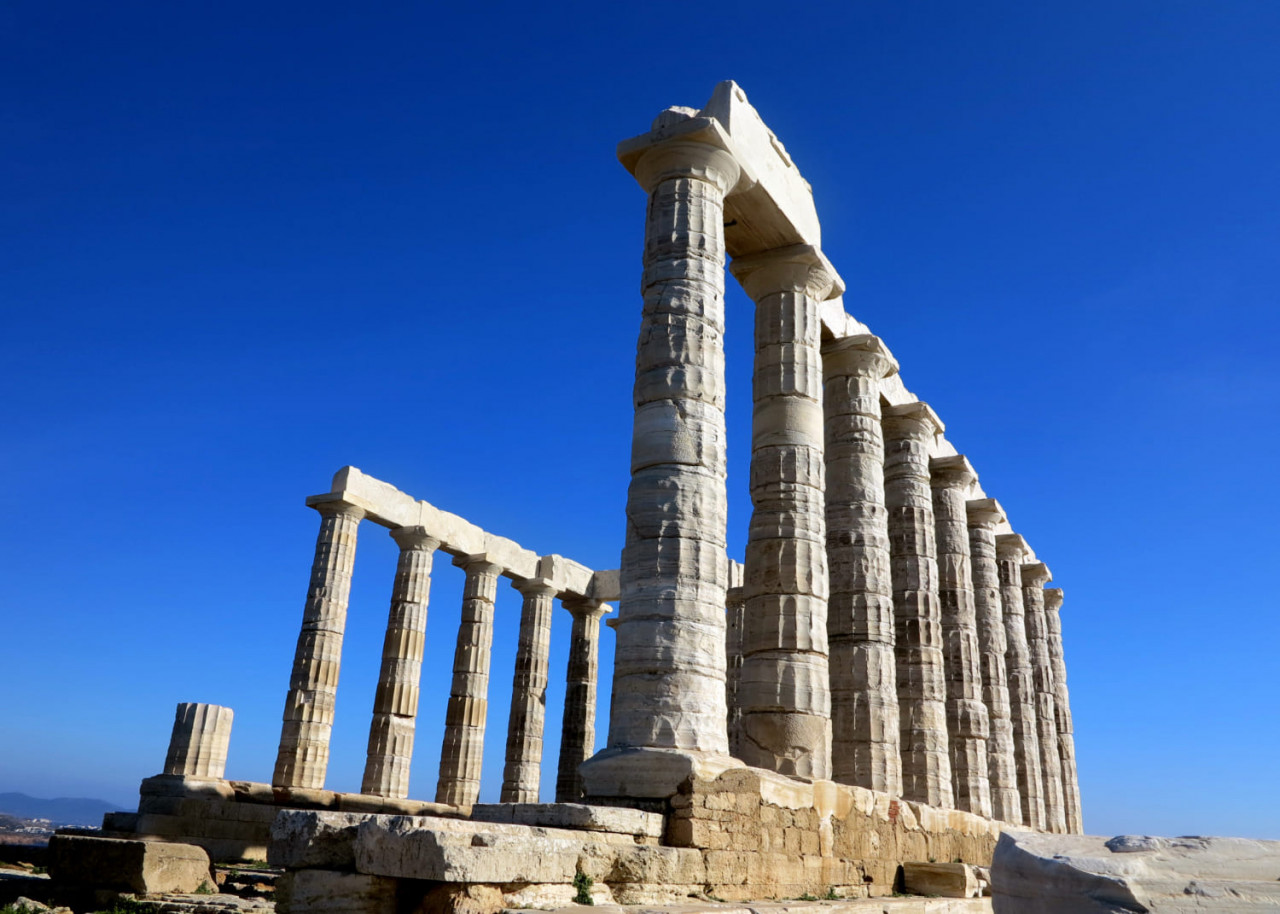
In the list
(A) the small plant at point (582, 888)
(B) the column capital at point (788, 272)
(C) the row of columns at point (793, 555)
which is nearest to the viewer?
(A) the small plant at point (582, 888)

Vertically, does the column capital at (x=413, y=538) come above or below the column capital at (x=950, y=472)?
below

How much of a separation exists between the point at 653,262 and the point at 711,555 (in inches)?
153

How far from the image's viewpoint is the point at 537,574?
29234mm

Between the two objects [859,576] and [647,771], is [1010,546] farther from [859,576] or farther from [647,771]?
[647,771]

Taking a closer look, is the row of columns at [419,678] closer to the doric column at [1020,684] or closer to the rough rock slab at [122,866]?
the rough rock slab at [122,866]

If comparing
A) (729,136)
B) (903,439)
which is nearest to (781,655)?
(729,136)

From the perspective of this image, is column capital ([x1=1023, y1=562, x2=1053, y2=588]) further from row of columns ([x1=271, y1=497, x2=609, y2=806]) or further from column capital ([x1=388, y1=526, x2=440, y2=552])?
column capital ([x1=388, y1=526, x2=440, y2=552])

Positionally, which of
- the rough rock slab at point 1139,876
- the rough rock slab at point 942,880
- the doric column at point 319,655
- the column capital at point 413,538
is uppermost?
the column capital at point 413,538

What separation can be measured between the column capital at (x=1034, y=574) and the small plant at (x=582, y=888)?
2584 centimetres

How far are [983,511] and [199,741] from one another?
751 inches

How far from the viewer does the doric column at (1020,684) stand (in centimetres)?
2562

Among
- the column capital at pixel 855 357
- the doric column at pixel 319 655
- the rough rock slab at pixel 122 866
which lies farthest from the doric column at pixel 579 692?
the rough rock slab at pixel 122 866

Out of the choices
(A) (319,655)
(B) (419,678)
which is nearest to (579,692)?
(B) (419,678)

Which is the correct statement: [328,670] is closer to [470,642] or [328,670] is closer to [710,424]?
[470,642]
